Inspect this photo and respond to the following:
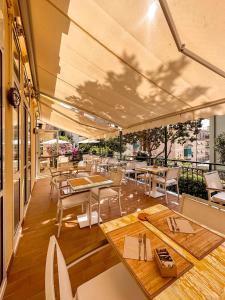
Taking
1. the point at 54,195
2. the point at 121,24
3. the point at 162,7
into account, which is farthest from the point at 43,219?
the point at 162,7

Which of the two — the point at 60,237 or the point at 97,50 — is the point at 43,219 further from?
the point at 97,50

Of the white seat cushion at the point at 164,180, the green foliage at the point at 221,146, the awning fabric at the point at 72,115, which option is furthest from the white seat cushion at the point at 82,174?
the green foliage at the point at 221,146

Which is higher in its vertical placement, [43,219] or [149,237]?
[149,237]

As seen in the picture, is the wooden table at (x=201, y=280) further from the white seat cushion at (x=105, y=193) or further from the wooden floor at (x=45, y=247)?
the white seat cushion at (x=105, y=193)

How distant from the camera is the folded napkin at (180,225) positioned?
49.3 inches

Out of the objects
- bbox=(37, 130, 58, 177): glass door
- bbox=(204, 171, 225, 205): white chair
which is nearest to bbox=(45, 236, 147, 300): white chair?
bbox=(204, 171, 225, 205): white chair

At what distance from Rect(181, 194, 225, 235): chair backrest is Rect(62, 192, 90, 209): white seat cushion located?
1.77 metres

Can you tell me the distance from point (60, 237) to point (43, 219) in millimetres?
859

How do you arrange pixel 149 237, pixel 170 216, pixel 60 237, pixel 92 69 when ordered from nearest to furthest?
pixel 149 237 < pixel 170 216 < pixel 60 237 < pixel 92 69

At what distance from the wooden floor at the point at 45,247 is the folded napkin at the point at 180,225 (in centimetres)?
117

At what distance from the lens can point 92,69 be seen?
8.96 ft

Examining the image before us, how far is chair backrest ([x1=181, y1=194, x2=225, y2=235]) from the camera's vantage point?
1414 millimetres

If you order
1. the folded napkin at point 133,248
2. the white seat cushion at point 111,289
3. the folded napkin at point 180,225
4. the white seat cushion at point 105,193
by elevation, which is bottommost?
the white seat cushion at point 111,289

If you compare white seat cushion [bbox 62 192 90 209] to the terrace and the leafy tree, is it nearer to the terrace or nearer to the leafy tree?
the terrace
